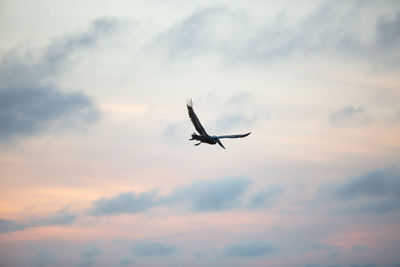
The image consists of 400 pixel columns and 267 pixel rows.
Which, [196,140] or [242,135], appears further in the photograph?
[242,135]

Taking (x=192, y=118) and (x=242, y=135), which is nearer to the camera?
(x=192, y=118)

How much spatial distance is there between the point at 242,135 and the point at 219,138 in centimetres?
606

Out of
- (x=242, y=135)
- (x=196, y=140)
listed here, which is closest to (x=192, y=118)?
(x=196, y=140)

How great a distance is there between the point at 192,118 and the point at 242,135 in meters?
14.3

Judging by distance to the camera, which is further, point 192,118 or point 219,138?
point 219,138

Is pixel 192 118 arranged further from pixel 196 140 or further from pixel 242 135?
pixel 242 135

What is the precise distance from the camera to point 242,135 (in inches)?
4013

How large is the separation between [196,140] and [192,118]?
5.27 metres

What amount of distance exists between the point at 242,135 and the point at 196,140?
1094cm

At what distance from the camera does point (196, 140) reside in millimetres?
94938

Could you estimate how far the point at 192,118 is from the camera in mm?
91188

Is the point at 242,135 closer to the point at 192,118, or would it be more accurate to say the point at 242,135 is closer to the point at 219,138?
the point at 219,138

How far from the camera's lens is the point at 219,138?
321ft
